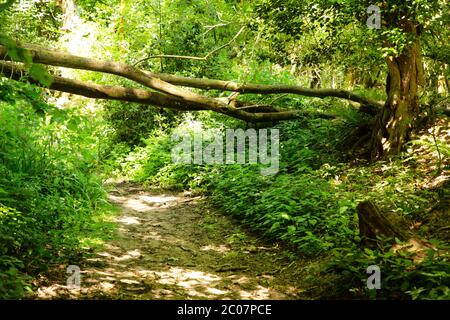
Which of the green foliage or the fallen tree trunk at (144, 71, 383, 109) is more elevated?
the fallen tree trunk at (144, 71, 383, 109)

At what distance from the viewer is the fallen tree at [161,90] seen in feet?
27.0

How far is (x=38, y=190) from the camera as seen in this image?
21.0ft

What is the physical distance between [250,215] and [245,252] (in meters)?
1.43

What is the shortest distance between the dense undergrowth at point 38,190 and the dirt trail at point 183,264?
36 centimetres

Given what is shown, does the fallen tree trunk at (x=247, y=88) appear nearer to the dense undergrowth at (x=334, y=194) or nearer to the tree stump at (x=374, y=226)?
the dense undergrowth at (x=334, y=194)

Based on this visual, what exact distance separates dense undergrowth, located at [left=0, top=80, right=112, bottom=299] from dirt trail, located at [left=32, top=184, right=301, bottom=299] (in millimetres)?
356

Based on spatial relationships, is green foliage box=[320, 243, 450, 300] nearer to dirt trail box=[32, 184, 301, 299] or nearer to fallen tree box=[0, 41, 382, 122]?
dirt trail box=[32, 184, 301, 299]

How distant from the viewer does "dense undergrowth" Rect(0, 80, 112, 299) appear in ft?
14.8


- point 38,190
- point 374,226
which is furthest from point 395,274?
point 38,190

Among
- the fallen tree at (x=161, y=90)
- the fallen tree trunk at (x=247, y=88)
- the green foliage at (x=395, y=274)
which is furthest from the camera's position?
the fallen tree trunk at (x=247, y=88)

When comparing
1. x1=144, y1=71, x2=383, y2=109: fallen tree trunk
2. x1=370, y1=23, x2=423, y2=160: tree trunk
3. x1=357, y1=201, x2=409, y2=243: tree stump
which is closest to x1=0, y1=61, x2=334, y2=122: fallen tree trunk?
x1=144, y1=71, x2=383, y2=109: fallen tree trunk

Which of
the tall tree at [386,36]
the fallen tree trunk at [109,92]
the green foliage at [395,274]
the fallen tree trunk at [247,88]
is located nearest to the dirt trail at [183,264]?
the green foliage at [395,274]
